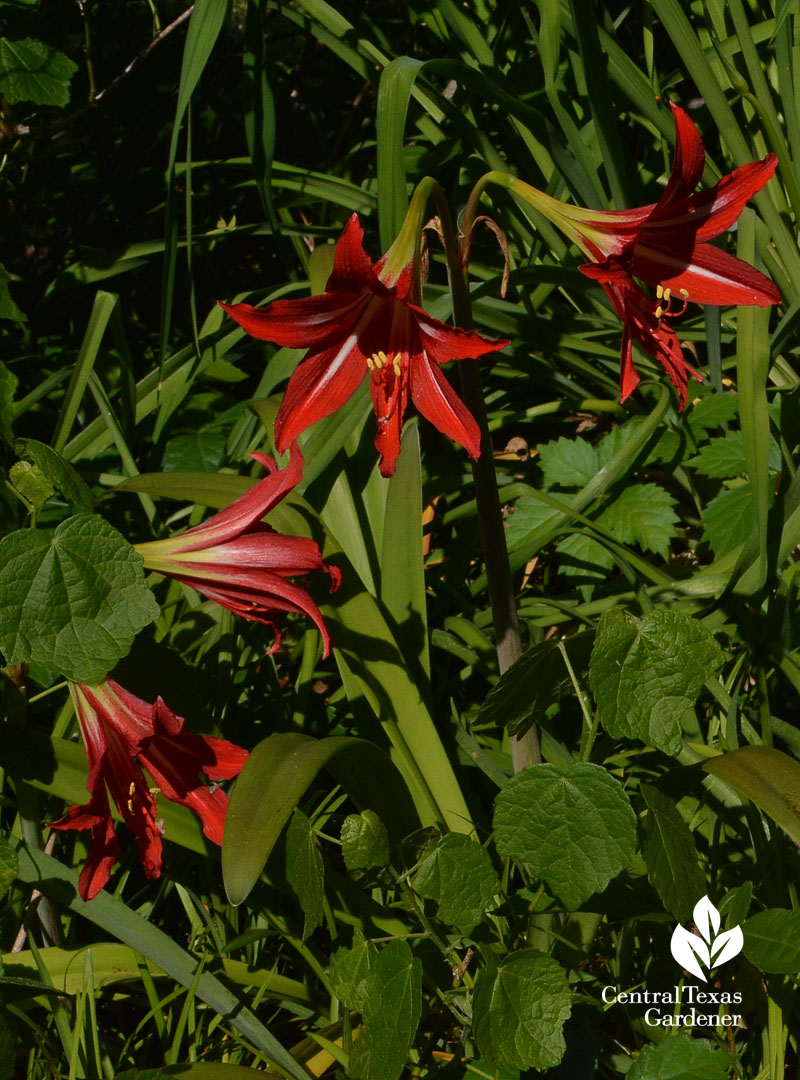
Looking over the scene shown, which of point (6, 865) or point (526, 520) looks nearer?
point (6, 865)

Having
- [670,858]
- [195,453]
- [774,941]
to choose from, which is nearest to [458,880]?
[670,858]

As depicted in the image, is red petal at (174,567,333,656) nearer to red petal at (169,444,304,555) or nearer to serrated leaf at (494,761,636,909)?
red petal at (169,444,304,555)

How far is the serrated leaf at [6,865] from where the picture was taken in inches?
49.5

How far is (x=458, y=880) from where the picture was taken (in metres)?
1.18

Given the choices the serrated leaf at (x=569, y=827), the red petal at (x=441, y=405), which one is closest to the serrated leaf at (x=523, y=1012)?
the serrated leaf at (x=569, y=827)

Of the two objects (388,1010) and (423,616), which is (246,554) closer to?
(423,616)

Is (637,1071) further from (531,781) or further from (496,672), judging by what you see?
(496,672)

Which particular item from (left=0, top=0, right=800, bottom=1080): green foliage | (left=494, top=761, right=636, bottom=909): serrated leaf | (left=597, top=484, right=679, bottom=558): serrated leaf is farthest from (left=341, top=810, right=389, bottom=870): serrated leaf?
(left=597, top=484, right=679, bottom=558): serrated leaf

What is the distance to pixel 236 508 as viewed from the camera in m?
1.46

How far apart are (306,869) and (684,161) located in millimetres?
1042

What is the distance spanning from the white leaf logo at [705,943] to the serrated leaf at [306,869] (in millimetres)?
501

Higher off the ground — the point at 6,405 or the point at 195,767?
the point at 6,405

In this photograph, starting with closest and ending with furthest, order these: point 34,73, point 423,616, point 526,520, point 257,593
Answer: point 257,593, point 423,616, point 526,520, point 34,73

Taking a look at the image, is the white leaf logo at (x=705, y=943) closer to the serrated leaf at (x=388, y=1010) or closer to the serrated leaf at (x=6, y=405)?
the serrated leaf at (x=388, y=1010)
